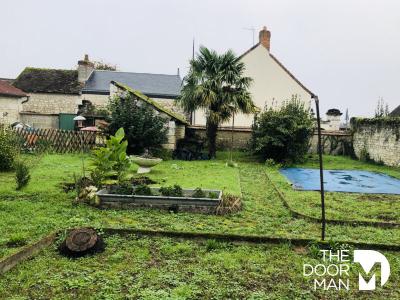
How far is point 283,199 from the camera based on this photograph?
33.4ft

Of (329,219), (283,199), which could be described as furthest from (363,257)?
(283,199)

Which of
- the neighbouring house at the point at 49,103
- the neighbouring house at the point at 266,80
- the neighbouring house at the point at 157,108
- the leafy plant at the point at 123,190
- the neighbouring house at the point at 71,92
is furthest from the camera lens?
the neighbouring house at the point at 49,103

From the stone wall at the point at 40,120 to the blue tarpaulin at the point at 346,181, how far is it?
20918 mm

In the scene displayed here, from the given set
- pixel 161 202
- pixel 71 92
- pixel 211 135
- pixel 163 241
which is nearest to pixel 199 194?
pixel 161 202

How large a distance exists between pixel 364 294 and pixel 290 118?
14.9 meters

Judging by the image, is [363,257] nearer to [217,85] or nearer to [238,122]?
[217,85]

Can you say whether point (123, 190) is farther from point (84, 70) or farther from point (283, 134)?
point (84, 70)

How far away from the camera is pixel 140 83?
105ft

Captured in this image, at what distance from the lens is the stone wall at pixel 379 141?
1948cm

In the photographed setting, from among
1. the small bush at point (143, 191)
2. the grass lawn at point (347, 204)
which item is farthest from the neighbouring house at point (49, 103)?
the small bush at point (143, 191)

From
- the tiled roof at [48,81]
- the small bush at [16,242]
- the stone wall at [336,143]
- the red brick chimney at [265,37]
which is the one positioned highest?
the red brick chimney at [265,37]

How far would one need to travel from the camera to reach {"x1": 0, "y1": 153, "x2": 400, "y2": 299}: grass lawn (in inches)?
194

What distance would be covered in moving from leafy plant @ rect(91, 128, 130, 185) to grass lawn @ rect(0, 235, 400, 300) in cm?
345

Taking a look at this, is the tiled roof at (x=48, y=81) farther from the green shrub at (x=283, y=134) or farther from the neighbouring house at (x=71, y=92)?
the green shrub at (x=283, y=134)
